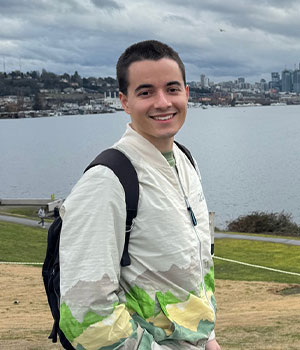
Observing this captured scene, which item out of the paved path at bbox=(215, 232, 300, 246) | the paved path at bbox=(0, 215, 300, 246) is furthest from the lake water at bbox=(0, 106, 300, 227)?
the paved path at bbox=(0, 215, 300, 246)

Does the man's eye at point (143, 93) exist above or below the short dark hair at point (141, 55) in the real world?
below

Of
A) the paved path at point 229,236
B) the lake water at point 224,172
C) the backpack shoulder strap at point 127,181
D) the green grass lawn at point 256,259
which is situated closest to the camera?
the backpack shoulder strap at point 127,181

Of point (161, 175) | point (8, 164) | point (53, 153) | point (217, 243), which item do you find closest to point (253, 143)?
point (53, 153)

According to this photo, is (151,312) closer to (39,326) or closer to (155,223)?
(155,223)

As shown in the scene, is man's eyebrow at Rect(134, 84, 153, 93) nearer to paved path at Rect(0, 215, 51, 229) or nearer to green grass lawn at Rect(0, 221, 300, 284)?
green grass lawn at Rect(0, 221, 300, 284)

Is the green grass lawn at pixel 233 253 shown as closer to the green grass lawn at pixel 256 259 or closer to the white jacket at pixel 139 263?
the green grass lawn at pixel 256 259

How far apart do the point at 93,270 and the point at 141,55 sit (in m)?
1.09

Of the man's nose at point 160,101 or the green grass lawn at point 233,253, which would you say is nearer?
the man's nose at point 160,101

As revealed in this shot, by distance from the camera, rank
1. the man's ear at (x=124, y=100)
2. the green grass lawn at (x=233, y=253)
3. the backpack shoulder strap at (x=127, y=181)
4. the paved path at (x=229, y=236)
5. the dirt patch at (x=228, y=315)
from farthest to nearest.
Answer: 1. the paved path at (x=229, y=236)
2. the green grass lawn at (x=233, y=253)
3. the dirt patch at (x=228, y=315)
4. the man's ear at (x=124, y=100)
5. the backpack shoulder strap at (x=127, y=181)

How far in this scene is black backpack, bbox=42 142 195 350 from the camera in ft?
8.36

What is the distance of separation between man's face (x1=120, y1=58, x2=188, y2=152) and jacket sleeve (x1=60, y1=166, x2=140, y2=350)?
49cm

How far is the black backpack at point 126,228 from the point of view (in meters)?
2.55

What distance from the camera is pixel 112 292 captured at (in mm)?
2490

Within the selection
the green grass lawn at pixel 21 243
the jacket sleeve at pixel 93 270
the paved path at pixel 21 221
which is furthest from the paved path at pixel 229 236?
the jacket sleeve at pixel 93 270
